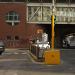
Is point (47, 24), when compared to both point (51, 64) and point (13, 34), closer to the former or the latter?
point (13, 34)

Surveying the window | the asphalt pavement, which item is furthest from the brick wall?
the asphalt pavement

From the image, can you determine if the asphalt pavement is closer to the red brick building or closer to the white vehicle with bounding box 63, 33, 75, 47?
the white vehicle with bounding box 63, 33, 75, 47

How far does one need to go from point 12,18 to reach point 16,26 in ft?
→ 5.62

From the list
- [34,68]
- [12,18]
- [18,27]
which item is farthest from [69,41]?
[34,68]

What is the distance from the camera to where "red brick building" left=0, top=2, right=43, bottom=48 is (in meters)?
72.6

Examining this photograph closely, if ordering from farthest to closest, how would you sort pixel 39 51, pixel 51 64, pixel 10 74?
pixel 39 51
pixel 51 64
pixel 10 74

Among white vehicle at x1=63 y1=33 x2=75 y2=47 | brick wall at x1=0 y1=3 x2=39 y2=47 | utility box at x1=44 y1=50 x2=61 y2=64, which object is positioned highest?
brick wall at x1=0 y1=3 x2=39 y2=47

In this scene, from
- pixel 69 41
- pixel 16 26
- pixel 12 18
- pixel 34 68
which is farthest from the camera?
pixel 12 18

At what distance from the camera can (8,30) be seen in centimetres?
7269

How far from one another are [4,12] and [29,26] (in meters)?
5.37

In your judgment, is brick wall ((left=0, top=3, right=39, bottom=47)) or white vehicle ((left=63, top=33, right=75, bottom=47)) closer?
white vehicle ((left=63, top=33, right=75, bottom=47))

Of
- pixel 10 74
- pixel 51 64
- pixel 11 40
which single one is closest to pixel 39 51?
pixel 51 64

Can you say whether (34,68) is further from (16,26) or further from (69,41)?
(16,26)

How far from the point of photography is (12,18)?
Result: 241ft
